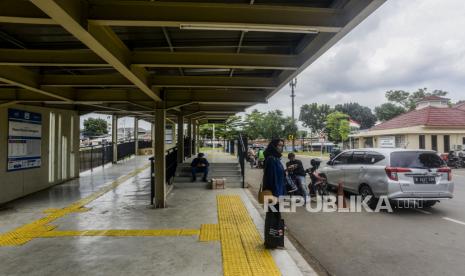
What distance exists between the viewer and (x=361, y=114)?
8119 centimetres

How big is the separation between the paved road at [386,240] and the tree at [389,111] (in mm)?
63438

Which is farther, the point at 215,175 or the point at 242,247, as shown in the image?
the point at 215,175

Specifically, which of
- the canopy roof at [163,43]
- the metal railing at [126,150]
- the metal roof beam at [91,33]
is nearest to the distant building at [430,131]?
the metal railing at [126,150]

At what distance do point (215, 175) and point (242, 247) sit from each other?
7419 millimetres

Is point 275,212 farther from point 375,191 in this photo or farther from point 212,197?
point 212,197

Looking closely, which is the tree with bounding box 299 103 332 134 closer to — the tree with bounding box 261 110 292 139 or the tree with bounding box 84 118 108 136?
the tree with bounding box 261 110 292 139

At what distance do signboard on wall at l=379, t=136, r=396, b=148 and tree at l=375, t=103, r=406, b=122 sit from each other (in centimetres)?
3760

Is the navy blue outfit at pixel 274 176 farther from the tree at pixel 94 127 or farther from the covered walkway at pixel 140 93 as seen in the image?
the tree at pixel 94 127

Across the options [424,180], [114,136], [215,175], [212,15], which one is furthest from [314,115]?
[212,15]

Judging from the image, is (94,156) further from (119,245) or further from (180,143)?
(119,245)

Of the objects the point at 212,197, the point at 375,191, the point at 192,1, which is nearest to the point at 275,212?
the point at 192,1

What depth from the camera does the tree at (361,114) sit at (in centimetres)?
8081

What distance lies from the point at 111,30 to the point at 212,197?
611 cm

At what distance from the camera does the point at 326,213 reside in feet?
26.1
